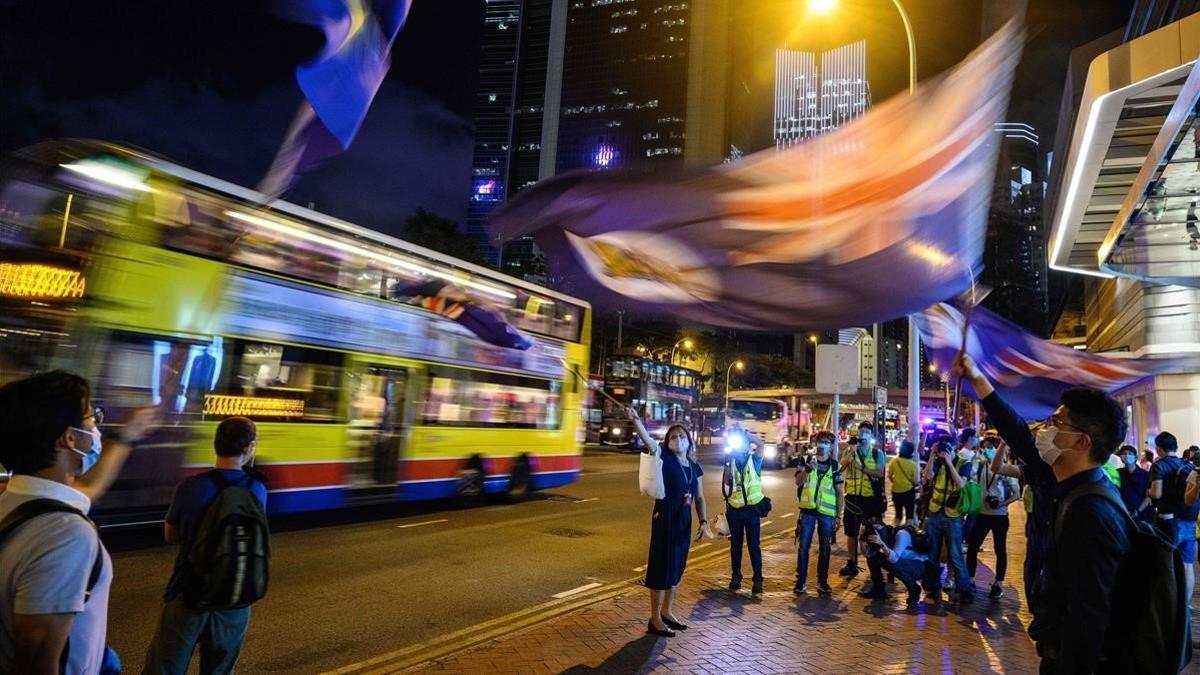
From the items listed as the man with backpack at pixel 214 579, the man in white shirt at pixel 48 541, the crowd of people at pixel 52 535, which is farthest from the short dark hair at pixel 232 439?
the man in white shirt at pixel 48 541

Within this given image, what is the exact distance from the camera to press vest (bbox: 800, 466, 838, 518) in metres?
8.15

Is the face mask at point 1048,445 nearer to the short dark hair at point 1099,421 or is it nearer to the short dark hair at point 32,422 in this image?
the short dark hair at point 1099,421

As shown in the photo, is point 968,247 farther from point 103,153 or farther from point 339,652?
point 103,153

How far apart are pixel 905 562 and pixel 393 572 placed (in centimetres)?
583

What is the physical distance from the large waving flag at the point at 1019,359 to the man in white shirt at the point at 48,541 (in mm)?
6662

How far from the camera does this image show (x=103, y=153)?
795cm

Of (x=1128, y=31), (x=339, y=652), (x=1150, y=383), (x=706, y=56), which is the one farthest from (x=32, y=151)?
(x=706, y=56)

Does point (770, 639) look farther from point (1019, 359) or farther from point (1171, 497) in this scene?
point (1171, 497)

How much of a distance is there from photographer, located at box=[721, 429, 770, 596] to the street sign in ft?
12.8

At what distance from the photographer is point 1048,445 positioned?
10.5 feet

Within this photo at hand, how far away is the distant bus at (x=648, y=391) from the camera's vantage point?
31891mm

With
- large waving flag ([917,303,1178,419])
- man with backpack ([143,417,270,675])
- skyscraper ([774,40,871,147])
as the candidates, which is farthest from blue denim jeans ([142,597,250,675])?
skyscraper ([774,40,871,147])

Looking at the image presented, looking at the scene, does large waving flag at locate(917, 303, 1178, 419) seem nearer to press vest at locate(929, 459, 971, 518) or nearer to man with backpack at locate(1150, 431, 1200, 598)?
man with backpack at locate(1150, 431, 1200, 598)

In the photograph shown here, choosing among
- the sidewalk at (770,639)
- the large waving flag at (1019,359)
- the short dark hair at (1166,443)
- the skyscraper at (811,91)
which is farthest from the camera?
the skyscraper at (811,91)
